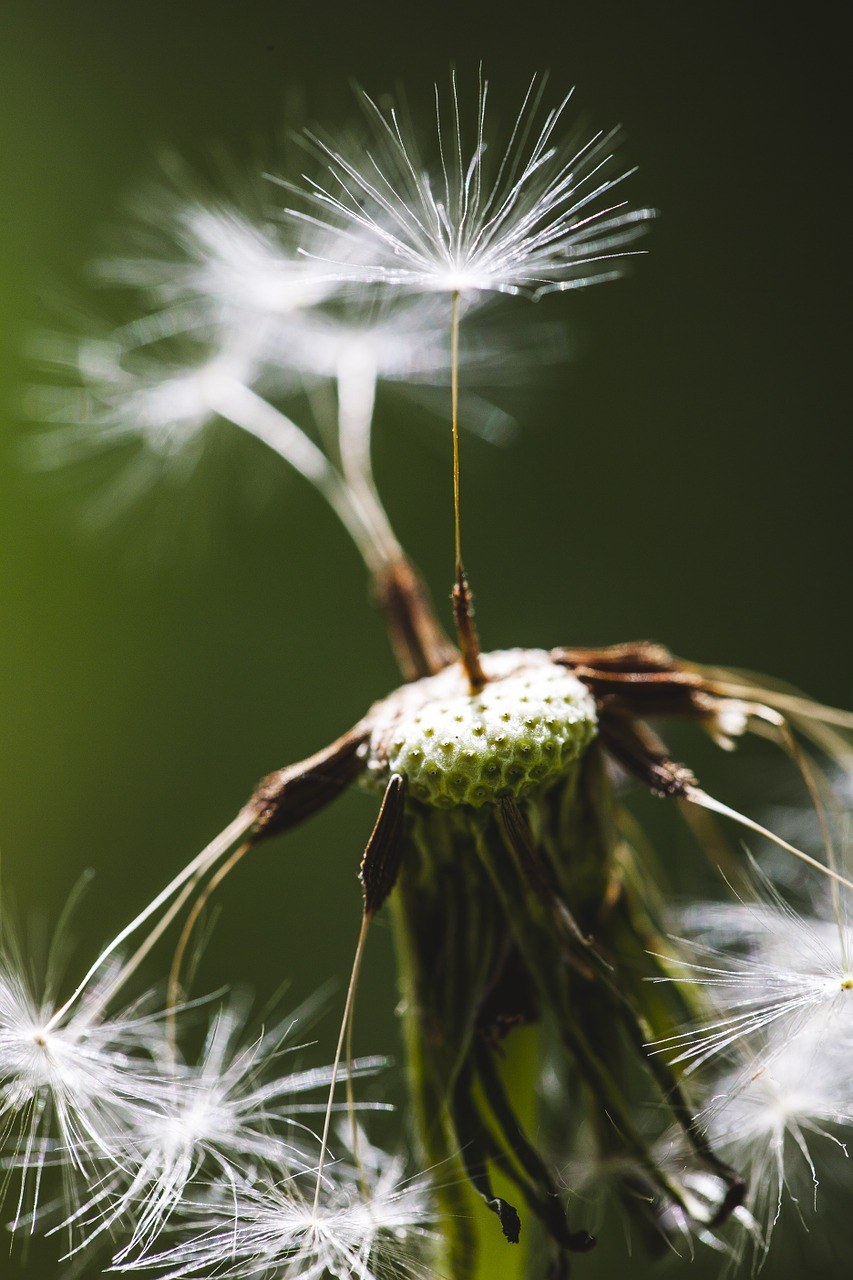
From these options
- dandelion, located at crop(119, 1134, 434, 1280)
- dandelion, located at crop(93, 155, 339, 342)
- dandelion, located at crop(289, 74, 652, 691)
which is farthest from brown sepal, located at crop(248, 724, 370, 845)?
dandelion, located at crop(93, 155, 339, 342)

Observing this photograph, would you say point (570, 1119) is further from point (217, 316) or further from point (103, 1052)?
point (217, 316)

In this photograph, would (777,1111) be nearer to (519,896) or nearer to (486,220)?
(519,896)


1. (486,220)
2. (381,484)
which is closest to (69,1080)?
(486,220)

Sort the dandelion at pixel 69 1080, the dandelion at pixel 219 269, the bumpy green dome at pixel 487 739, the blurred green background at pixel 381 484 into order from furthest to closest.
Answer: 1. the blurred green background at pixel 381 484
2. the dandelion at pixel 219 269
3. the dandelion at pixel 69 1080
4. the bumpy green dome at pixel 487 739

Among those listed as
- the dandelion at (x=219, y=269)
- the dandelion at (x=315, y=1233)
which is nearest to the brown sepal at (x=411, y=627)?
the dandelion at (x=219, y=269)

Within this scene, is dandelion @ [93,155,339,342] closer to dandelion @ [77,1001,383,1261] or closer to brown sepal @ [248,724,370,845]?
brown sepal @ [248,724,370,845]

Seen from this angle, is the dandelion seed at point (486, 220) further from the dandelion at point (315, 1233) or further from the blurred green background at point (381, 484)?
the blurred green background at point (381, 484)

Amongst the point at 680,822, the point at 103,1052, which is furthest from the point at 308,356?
the point at 680,822
